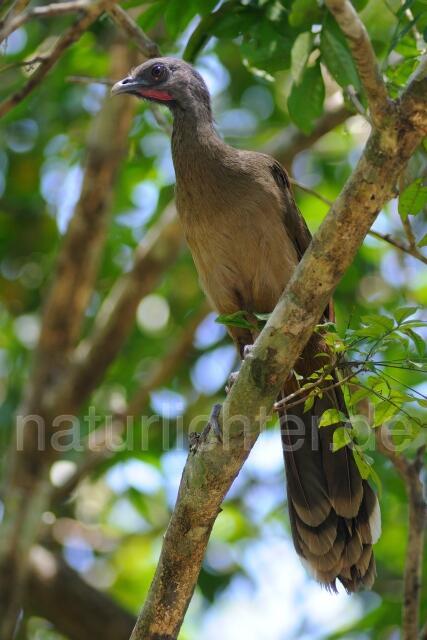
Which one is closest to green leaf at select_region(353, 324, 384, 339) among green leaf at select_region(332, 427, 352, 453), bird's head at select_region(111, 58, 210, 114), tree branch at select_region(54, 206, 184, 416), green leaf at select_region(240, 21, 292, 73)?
green leaf at select_region(332, 427, 352, 453)

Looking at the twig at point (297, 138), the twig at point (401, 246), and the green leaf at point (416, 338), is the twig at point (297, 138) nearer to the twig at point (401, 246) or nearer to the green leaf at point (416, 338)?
the twig at point (401, 246)

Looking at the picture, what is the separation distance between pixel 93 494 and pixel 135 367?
1344 mm

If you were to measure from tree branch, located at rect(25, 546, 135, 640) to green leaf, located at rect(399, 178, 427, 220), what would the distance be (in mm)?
3998

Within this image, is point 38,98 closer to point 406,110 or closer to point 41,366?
point 41,366

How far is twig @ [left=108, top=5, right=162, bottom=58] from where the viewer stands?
4545 mm

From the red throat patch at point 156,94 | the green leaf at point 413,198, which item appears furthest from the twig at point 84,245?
the green leaf at point 413,198

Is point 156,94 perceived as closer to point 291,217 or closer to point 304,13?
point 291,217

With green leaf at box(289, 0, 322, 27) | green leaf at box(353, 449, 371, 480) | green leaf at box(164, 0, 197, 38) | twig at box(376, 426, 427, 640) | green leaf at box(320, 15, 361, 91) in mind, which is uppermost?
green leaf at box(164, 0, 197, 38)

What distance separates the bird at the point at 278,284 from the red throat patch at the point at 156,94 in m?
0.30

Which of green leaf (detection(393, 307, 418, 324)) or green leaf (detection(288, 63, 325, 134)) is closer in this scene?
green leaf (detection(393, 307, 418, 324))

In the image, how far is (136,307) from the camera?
6.92 metres

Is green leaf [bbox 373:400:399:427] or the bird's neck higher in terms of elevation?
the bird's neck

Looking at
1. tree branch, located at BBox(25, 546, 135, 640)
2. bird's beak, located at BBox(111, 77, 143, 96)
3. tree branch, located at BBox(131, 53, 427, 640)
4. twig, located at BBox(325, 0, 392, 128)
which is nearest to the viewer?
twig, located at BBox(325, 0, 392, 128)

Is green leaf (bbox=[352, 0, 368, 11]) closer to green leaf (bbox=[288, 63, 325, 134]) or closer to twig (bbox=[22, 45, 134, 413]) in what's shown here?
green leaf (bbox=[288, 63, 325, 134])
